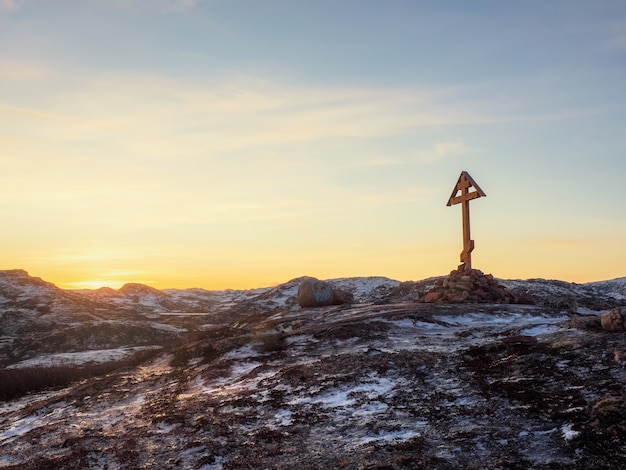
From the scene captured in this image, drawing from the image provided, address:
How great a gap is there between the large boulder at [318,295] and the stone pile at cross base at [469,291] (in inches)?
263

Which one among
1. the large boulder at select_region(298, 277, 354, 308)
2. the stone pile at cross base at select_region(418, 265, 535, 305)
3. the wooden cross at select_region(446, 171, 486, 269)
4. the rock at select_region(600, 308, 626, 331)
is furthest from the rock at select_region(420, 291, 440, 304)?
the rock at select_region(600, 308, 626, 331)

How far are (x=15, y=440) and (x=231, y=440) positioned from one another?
6258 millimetres

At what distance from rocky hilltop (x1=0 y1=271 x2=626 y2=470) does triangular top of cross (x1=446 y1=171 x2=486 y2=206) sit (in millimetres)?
6577

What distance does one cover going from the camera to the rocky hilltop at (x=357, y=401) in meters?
8.24

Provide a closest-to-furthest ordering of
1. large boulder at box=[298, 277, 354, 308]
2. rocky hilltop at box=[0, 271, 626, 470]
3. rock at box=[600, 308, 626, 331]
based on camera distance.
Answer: rocky hilltop at box=[0, 271, 626, 470], rock at box=[600, 308, 626, 331], large boulder at box=[298, 277, 354, 308]

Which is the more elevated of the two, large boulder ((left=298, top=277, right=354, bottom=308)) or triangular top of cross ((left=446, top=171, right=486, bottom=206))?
triangular top of cross ((left=446, top=171, right=486, bottom=206))

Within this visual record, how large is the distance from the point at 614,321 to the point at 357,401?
7.76m

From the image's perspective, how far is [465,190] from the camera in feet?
91.7

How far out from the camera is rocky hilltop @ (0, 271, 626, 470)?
8.24 metres

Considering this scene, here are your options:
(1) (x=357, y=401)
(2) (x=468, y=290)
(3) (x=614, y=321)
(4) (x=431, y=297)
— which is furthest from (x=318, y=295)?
(1) (x=357, y=401)

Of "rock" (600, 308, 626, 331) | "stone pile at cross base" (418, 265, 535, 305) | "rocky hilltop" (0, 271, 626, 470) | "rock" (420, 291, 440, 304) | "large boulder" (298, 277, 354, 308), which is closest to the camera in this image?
"rocky hilltop" (0, 271, 626, 470)

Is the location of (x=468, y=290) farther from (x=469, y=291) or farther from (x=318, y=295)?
(x=318, y=295)

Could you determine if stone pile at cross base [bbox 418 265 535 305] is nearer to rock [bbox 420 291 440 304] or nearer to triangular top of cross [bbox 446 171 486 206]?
rock [bbox 420 291 440 304]

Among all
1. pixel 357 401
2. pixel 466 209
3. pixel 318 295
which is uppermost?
pixel 466 209
